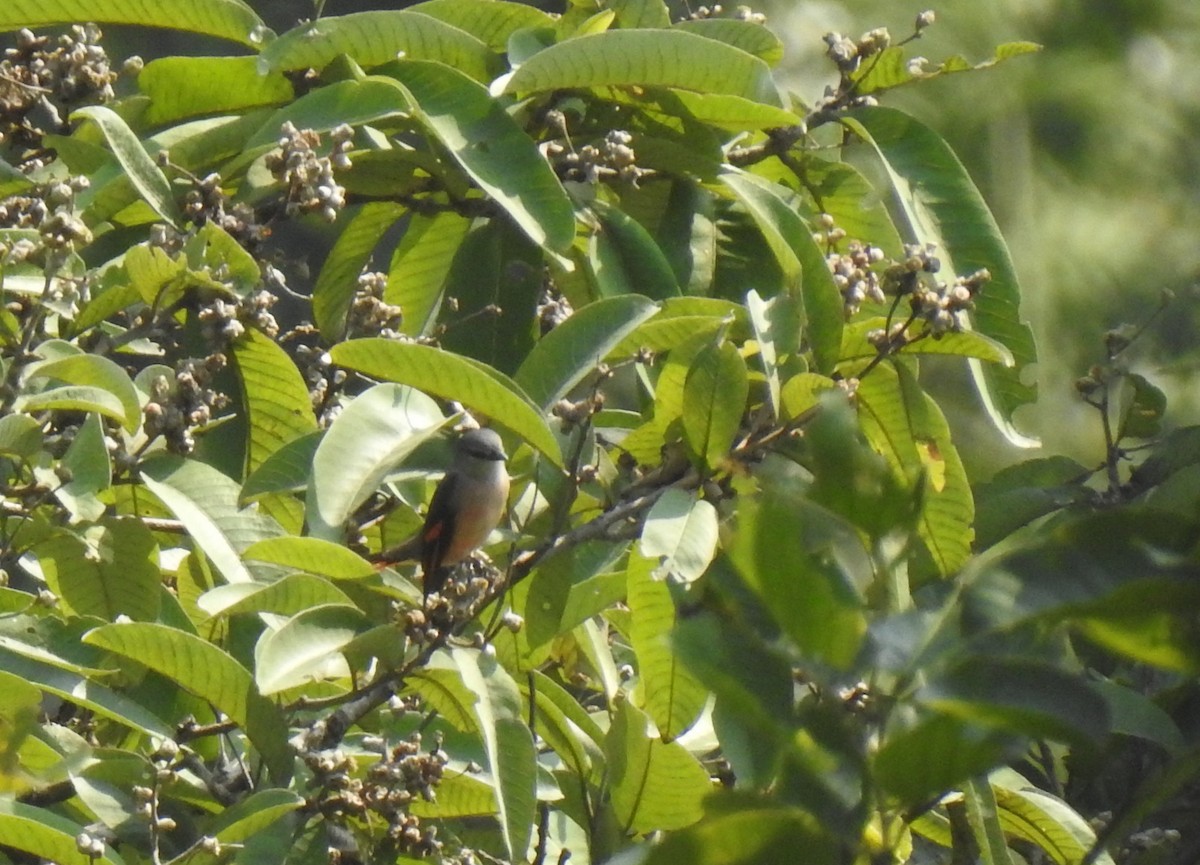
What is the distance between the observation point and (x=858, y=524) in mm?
729

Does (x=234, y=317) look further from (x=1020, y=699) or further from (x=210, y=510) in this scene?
(x=1020, y=699)

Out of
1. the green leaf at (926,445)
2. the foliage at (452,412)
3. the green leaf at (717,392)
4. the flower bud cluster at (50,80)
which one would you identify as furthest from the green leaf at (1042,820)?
the flower bud cluster at (50,80)

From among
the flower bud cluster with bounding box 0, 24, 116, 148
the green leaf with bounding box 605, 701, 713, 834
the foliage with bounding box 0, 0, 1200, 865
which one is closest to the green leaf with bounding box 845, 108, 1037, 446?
the foliage with bounding box 0, 0, 1200, 865

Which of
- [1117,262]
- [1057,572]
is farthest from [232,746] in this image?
[1117,262]

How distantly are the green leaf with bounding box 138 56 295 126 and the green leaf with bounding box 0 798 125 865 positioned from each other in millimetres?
1314

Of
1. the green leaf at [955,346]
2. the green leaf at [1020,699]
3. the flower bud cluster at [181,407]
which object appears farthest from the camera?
the green leaf at [955,346]

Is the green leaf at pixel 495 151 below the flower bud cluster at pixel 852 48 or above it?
below

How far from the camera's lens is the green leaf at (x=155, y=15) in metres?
2.44

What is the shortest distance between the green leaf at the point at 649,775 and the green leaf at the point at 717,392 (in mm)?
407

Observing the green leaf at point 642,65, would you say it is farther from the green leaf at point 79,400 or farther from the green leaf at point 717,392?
the green leaf at point 79,400

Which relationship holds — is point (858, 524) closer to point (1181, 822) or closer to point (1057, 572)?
point (1057, 572)

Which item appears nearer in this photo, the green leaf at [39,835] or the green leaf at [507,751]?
the green leaf at [39,835]

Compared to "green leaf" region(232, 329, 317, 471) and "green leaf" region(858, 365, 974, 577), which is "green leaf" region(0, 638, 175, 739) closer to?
"green leaf" region(232, 329, 317, 471)

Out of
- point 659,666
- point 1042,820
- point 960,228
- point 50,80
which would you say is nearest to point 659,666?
point 659,666
